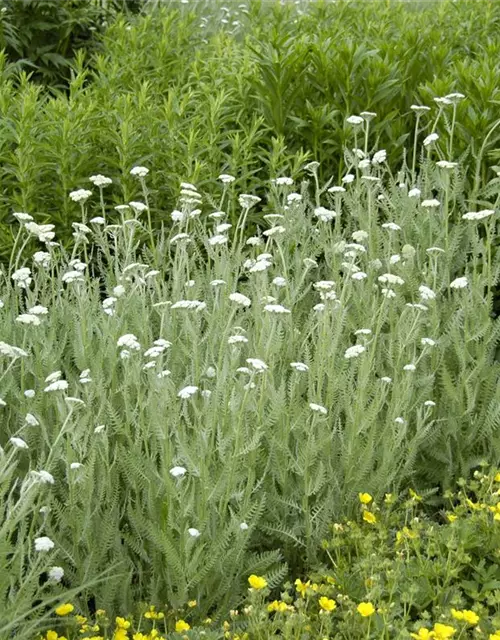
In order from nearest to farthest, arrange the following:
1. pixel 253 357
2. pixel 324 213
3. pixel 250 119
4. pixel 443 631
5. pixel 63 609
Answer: pixel 443 631 < pixel 63 609 < pixel 253 357 < pixel 324 213 < pixel 250 119

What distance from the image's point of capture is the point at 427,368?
14.1ft

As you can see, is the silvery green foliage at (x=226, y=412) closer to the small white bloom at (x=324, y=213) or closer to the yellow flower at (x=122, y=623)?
the small white bloom at (x=324, y=213)

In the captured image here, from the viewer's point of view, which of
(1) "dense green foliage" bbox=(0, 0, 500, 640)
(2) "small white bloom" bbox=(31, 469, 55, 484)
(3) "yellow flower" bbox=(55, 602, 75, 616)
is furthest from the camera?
(1) "dense green foliage" bbox=(0, 0, 500, 640)

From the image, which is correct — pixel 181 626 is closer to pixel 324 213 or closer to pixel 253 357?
pixel 253 357

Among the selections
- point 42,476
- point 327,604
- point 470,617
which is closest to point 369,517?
point 327,604

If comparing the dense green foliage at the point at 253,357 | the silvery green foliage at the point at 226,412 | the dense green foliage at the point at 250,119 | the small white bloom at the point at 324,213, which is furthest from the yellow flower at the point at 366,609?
the dense green foliage at the point at 250,119

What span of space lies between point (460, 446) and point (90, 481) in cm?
161

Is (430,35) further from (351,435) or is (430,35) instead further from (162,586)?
(162,586)

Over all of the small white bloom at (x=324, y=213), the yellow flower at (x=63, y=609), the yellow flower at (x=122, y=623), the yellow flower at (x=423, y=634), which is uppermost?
the small white bloom at (x=324, y=213)

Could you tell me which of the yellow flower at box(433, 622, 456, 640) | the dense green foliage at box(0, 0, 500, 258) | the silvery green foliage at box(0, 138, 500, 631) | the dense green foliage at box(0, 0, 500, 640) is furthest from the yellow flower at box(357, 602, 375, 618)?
the dense green foliage at box(0, 0, 500, 258)

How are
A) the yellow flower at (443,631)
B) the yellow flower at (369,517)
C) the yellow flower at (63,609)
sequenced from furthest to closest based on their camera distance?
1. the yellow flower at (369,517)
2. the yellow flower at (63,609)
3. the yellow flower at (443,631)

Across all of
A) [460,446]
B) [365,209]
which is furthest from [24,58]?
[460,446]

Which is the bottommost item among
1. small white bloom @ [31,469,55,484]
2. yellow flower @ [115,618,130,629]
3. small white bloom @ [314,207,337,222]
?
yellow flower @ [115,618,130,629]

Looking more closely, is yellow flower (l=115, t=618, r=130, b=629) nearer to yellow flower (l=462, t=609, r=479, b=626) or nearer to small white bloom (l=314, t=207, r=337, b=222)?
yellow flower (l=462, t=609, r=479, b=626)
